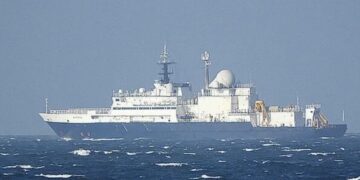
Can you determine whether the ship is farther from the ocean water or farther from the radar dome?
the ocean water

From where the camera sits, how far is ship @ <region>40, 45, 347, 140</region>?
141m

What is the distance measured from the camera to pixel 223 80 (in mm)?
146750

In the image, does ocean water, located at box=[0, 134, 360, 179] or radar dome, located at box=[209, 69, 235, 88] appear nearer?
ocean water, located at box=[0, 134, 360, 179]

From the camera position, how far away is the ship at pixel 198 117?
14138cm

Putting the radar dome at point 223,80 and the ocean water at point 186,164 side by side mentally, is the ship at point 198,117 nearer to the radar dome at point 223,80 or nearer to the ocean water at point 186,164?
the radar dome at point 223,80

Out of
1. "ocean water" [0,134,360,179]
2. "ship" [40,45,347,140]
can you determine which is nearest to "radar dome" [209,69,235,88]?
"ship" [40,45,347,140]

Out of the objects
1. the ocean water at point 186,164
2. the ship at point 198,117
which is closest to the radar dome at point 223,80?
the ship at point 198,117

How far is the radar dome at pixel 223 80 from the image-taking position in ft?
477

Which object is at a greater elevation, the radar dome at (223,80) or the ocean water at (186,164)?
the radar dome at (223,80)

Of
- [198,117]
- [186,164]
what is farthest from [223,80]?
[186,164]

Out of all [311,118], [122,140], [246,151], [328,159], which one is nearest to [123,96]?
[122,140]

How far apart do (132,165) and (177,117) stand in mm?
58443

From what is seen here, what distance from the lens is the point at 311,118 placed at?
474 ft

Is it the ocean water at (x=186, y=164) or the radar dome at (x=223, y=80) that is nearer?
the ocean water at (x=186, y=164)
